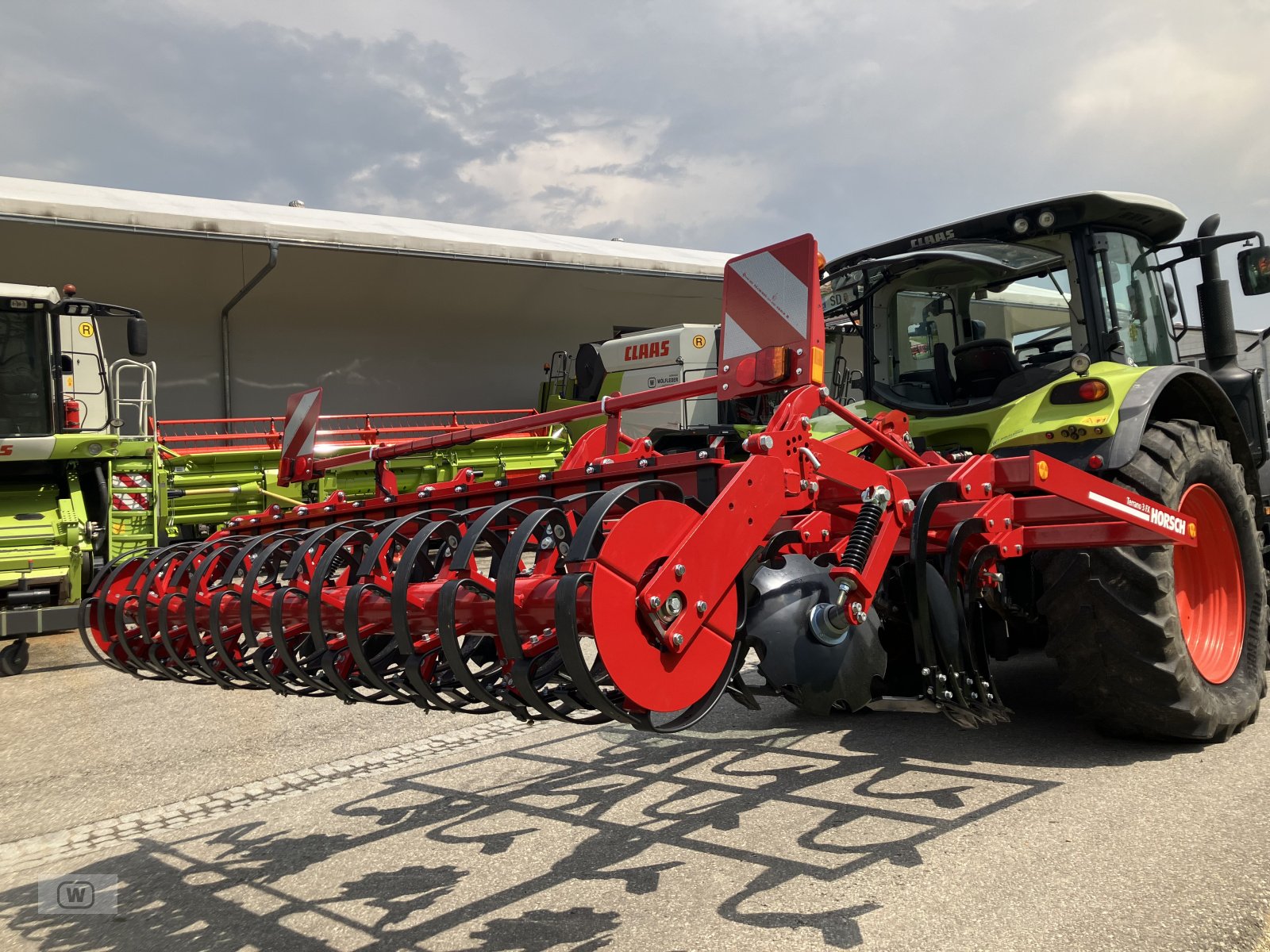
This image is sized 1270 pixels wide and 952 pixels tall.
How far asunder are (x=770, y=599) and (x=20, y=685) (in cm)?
565

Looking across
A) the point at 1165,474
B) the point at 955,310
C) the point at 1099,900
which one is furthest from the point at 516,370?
the point at 1099,900

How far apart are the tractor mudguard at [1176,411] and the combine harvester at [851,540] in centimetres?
1

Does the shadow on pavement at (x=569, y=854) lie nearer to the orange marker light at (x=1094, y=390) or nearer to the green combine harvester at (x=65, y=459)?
the orange marker light at (x=1094, y=390)

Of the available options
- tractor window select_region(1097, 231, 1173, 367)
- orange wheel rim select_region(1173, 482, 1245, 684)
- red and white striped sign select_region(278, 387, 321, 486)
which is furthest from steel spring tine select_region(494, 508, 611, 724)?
tractor window select_region(1097, 231, 1173, 367)

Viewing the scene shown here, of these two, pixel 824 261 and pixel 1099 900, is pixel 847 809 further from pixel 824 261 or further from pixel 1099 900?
pixel 824 261

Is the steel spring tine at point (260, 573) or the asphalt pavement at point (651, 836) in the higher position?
the steel spring tine at point (260, 573)

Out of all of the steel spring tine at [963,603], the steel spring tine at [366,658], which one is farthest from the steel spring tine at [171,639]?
the steel spring tine at [963,603]

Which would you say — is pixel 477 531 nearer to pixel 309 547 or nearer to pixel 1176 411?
pixel 309 547

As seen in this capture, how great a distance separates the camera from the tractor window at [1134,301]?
4.43 meters

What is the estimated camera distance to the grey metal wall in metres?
13.2

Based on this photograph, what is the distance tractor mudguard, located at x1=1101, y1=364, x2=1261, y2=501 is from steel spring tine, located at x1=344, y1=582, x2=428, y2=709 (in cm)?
259

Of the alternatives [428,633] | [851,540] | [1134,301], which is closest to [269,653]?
[428,633]

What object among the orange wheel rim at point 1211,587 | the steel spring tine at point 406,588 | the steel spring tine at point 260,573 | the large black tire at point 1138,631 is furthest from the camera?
the orange wheel rim at point 1211,587

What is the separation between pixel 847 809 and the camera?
3.43 m
